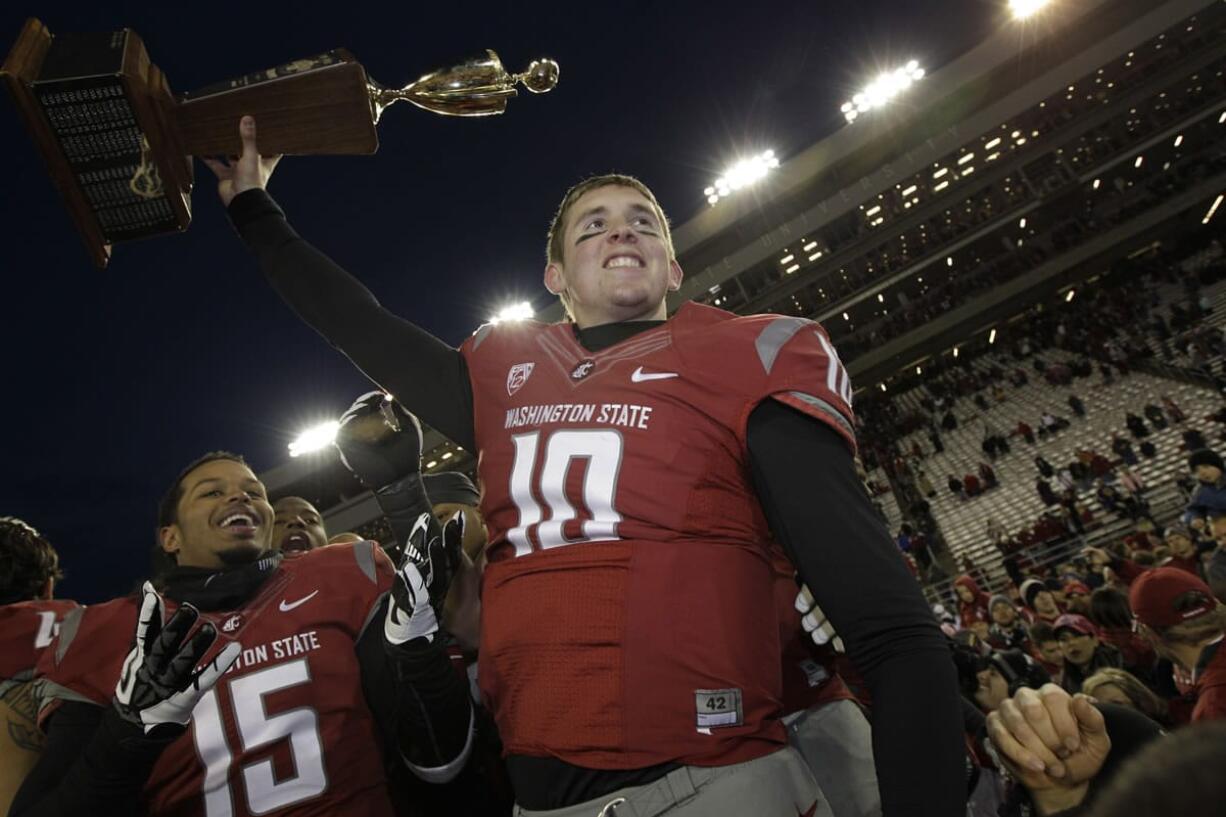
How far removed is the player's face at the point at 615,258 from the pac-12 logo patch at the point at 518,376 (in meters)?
0.23

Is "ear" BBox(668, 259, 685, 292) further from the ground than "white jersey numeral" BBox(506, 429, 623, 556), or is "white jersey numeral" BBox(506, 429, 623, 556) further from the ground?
"ear" BBox(668, 259, 685, 292)

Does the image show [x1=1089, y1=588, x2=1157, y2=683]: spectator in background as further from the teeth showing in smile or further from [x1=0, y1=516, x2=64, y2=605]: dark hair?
[x1=0, y1=516, x2=64, y2=605]: dark hair

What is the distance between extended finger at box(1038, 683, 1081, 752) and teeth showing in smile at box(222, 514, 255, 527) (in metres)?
2.60

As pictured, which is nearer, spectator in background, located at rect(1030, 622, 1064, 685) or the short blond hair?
the short blond hair

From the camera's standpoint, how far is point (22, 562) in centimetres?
305

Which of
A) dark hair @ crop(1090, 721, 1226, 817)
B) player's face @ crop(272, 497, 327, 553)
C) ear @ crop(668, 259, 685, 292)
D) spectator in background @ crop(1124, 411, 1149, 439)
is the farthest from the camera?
spectator in background @ crop(1124, 411, 1149, 439)

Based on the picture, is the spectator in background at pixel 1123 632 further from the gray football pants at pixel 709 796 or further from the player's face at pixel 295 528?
the player's face at pixel 295 528

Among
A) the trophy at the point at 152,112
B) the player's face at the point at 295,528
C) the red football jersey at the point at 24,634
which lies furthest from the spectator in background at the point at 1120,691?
the red football jersey at the point at 24,634

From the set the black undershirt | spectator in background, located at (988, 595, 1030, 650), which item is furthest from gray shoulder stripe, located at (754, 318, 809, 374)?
spectator in background, located at (988, 595, 1030, 650)

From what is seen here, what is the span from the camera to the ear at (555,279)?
1984 mm

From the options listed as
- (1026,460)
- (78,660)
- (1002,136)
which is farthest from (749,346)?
(1002,136)

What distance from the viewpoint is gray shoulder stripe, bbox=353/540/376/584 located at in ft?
8.50

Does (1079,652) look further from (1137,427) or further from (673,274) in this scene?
(1137,427)

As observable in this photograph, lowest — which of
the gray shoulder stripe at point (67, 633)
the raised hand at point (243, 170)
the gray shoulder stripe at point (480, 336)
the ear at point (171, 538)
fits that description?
the gray shoulder stripe at point (67, 633)
